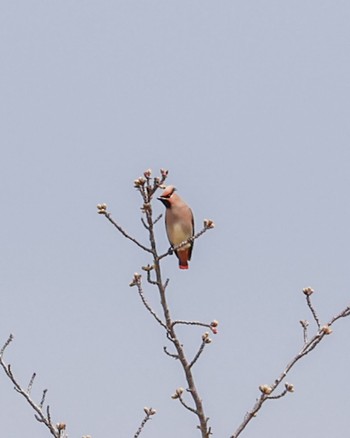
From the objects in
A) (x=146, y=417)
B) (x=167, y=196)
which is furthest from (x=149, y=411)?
(x=167, y=196)

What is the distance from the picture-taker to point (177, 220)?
8281mm

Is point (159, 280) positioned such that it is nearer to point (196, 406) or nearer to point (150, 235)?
point (150, 235)

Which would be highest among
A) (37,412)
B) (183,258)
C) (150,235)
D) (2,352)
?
(183,258)

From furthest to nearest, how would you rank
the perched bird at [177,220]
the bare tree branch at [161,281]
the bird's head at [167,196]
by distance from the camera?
the perched bird at [177,220] < the bird's head at [167,196] < the bare tree branch at [161,281]

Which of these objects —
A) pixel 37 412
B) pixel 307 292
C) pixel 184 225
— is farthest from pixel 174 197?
pixel 37 412

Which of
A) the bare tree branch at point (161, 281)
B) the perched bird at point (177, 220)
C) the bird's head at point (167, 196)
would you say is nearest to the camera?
the bare tree branch at point (161, 281)

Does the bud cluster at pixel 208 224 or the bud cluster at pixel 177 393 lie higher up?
the bud cluster at pixel 208 224

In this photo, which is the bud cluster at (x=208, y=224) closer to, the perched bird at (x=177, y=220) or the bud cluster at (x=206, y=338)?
the bud cluster at (x=206, y=338)

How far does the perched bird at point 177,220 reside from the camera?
26.6ft

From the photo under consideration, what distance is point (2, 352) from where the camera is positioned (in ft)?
20.5

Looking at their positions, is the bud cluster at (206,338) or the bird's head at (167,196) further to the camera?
the bird's head at (167,196)

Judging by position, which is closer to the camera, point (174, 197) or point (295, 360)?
point (295, 360)

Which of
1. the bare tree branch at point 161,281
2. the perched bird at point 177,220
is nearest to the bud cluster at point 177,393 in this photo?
the bare tree branch at point 161,281

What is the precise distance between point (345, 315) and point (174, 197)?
2.80 metres
